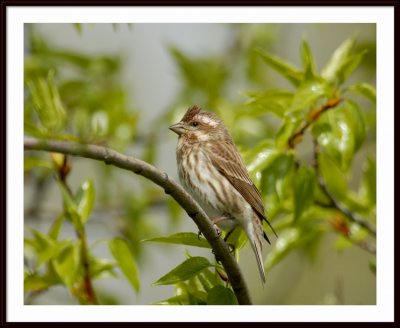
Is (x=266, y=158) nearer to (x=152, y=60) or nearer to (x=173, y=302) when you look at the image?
(x=173, y=302)

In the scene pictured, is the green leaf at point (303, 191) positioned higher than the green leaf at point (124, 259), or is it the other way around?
the green leaf at point (303, 191)

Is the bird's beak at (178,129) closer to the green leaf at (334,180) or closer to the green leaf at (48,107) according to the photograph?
the green leaf at (48,107)

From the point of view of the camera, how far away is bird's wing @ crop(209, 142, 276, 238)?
5.57 metres

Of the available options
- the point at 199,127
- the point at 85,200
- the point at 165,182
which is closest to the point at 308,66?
the point at 199,127

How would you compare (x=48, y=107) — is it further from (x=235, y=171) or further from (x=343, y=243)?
(x=343, y=243)

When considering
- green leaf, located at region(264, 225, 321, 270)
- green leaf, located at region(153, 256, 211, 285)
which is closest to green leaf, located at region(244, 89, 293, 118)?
green leaf, located at region(264, 225, 321, 270)

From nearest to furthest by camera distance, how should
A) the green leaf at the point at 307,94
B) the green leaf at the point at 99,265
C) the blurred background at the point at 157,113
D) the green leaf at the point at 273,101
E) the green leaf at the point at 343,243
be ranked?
the green leaf at the point at 307,94 < the green leaf at the point at 273,101 < the green leaf at the point at 99,265 < the green leaf at the point at 343,243 < the blurred background at the point at 157,113

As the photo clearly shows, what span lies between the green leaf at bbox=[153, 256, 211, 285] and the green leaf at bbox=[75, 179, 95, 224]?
1090 millimetres

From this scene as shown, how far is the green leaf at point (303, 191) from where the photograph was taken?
5324 mm

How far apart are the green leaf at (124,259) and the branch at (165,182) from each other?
0.91 metres

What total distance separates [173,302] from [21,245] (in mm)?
1153

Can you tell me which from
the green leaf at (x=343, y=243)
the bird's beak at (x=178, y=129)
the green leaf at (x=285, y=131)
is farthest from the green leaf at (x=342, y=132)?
the bird's beak at (x=178, y=129)

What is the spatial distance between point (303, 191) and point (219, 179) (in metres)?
0.87

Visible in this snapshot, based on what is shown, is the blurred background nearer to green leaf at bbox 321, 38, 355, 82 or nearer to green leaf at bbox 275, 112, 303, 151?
green leaf at bbox 321, 38, 355, 82
